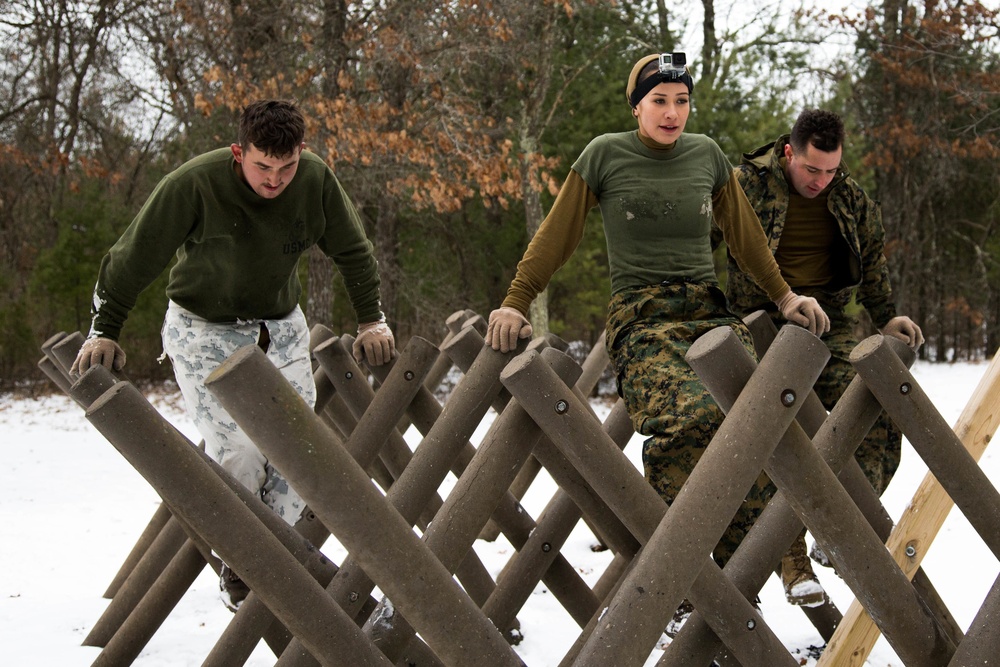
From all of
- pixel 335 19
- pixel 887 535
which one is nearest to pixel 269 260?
pixel 887 535

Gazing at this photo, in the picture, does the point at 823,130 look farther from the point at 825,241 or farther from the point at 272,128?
the point at 272,128

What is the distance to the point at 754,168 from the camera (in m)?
3.84

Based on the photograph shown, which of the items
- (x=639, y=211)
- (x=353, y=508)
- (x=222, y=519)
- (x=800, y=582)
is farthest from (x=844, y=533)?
(x=222, y=519)

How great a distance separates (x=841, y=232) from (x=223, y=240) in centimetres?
250

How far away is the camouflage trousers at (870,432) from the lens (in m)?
3.61

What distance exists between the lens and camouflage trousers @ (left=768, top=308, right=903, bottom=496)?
11.8 ft

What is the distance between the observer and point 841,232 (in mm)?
3771

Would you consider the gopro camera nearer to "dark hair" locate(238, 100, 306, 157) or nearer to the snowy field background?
"dark hair" locate(238, 100, 306, 157)

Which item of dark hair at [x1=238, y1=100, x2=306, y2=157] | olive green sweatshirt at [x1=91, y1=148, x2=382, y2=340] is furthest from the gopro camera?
olive green sweatshirt at [x1=91, y1=148, x2=382, y2=340]

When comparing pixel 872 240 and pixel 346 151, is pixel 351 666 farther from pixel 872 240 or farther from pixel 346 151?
pixel 346 151

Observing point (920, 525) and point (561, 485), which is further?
Answer: point (561, 485)

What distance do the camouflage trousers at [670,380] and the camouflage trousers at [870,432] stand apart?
79 centimetres

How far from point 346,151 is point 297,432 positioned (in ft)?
25.1

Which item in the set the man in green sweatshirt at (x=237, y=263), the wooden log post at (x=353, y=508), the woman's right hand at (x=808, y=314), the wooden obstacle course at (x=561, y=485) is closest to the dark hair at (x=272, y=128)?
the man in green sweatshirt at (x=237, y=263)
